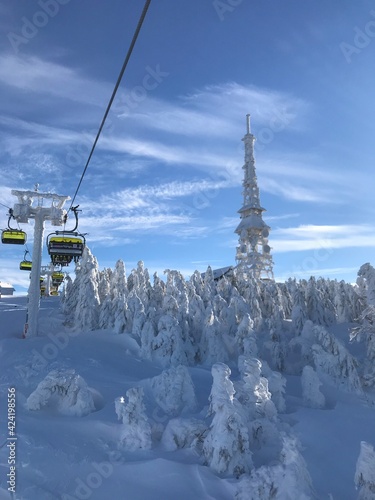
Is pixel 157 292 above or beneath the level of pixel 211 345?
above

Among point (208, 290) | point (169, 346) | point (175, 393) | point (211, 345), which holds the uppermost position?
point (208, 290)

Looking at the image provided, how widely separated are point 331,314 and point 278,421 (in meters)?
31.3

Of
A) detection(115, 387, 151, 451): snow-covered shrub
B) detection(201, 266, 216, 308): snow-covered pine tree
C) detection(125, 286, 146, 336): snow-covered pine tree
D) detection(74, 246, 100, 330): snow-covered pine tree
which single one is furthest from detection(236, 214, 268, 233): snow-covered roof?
detection(115, 387, 151, 451): snow-covered shrub

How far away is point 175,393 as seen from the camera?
49.6 feet

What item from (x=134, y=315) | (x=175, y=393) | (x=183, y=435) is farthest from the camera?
(x=134, y=315)

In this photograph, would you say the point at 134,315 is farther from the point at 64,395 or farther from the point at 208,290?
the point at 64,395

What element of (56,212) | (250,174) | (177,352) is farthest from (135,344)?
(250,174)

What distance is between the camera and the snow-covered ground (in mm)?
8469

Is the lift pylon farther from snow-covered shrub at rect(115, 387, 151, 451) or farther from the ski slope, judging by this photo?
snow-covered shrub at rect(115, 387, 151, 451)

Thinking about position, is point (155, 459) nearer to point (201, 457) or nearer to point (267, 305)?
point (201, 457)

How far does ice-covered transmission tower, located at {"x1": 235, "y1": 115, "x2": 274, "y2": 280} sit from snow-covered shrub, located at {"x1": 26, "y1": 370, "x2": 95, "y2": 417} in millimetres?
52219

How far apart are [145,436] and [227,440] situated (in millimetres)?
2368

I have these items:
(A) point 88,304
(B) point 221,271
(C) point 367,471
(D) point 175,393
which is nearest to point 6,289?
(B) point 221,271

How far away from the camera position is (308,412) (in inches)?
696
